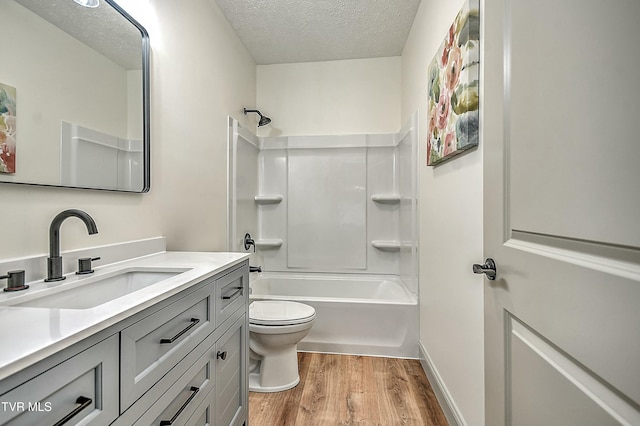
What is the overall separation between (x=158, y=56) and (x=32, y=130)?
826 millimetres

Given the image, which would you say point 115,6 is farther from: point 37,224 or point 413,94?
point 413,94

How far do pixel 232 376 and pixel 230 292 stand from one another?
36 centimetres

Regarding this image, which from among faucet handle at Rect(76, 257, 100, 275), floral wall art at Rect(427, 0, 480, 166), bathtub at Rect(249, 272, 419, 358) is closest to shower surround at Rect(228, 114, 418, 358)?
bathtub at Rect(249, 272, 419, 358)

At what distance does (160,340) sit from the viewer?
2.70ft

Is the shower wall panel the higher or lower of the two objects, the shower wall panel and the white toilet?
the higher

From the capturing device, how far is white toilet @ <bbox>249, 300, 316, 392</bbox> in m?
1.89

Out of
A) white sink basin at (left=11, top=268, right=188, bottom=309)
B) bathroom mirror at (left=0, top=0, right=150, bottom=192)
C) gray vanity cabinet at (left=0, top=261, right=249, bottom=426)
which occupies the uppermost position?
bathroom mirror at (left=0, top=0, right=150, bottom=192)

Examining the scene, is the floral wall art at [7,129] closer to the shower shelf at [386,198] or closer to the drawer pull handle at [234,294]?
the drawer pull handle at [234,294]

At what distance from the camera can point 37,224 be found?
995mm

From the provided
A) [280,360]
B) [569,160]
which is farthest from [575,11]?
[280,360]

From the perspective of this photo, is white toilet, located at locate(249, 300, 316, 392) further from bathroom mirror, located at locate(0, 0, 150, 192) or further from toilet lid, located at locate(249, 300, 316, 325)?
bathroom mirror, located at locate(0, 0, 150, 192)

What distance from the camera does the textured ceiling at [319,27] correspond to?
2295mm

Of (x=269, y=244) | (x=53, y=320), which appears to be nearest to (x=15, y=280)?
(x=53, y=320)

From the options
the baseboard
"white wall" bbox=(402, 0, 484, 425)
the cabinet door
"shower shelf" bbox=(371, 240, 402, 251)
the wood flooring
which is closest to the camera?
the cabinet door
